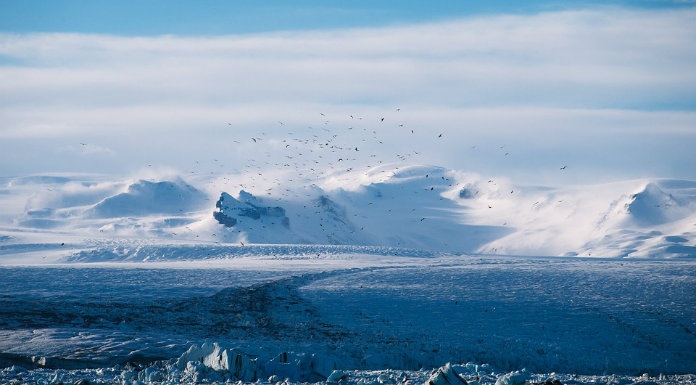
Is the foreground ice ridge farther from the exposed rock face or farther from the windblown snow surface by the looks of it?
the exposed rock face

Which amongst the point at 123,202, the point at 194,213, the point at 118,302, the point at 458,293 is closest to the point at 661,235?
the point at 194,213

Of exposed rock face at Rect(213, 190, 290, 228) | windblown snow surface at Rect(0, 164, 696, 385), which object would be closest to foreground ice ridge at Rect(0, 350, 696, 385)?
windblown snow surface at Rect(0, 164, 696, 385)

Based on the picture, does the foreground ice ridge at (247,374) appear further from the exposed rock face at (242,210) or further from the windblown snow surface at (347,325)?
the exposed rock face at (242,210)

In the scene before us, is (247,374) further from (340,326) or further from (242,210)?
(242,210)

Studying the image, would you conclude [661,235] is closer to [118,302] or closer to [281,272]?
[281,272]

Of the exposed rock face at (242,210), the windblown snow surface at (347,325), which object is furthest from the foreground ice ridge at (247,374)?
the exposed rock face at (242,210)

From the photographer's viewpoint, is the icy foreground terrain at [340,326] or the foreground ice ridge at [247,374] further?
the icy foreground terrain at [340,326]

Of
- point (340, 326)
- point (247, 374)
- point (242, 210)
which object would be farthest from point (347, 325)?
point (242, 210)
